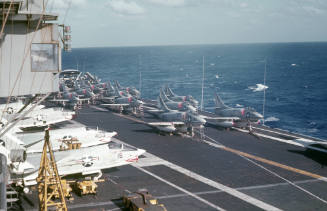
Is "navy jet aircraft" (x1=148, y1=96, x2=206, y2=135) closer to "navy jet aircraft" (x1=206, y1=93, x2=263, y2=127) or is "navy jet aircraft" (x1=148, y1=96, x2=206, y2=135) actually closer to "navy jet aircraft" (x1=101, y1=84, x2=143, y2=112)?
"navy jet aircraft" (x1=206, y1=93, x2=263, y2=127)

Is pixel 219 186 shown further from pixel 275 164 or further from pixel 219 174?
pixel 275 164

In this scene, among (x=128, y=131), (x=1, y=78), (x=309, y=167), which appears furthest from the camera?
(x=128, y=131)

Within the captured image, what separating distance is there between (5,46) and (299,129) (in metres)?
61.9

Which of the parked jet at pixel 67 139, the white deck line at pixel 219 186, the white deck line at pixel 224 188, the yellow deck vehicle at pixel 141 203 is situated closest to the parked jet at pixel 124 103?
the parked jet at pixel 67 139

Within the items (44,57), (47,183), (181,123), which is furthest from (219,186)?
(44,57)

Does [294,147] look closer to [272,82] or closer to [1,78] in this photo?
[1,78]

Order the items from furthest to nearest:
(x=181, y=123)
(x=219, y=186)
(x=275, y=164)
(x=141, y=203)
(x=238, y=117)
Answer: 1. (x=238, y=117)
2. (x=181, y=123)
3. (x=275, y=164)
4. (x=219, y=186)
5. (x=141, y=203)

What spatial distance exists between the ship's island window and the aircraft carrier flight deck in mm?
13536

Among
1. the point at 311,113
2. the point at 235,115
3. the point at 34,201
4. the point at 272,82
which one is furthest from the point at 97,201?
the point at 272,82

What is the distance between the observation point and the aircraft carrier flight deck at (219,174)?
2880cm

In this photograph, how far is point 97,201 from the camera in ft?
94.3

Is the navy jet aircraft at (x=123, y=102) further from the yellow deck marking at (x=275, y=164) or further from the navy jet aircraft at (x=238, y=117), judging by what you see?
the yellow deck marking at (x=275, y=164)

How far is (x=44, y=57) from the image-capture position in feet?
56.9

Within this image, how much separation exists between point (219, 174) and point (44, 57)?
22.9 meters
